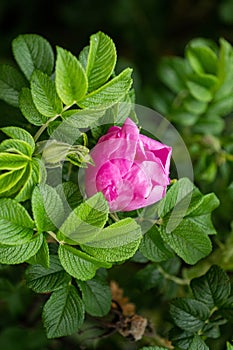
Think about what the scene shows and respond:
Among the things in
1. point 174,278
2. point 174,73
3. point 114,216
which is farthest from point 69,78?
point 174,73

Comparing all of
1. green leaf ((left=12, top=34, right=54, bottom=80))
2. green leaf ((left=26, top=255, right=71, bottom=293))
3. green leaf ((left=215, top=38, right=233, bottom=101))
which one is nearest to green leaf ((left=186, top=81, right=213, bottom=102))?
green leaf ((left=215, top=38, right=233, bottom=101))

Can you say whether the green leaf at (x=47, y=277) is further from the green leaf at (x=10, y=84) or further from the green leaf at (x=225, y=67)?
the green leaf at (x=225, y=67)

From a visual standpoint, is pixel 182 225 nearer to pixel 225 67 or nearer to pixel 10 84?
pixel 10 84

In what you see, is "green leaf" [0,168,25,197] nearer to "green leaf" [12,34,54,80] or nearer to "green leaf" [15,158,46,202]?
"green leaf" [15,158,46,202]

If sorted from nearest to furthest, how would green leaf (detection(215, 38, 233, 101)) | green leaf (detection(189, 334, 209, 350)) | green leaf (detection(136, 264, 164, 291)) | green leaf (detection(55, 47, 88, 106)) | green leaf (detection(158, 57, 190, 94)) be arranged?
green leaf (detection(55, 47, 88, 106)) → green leaf (detection(189, 334, 209, 350)) → green leaf (detection(136, 264, 164, 291)) → green leaf (detection(215, 38, 233, 101)) → green leaf (detection(158, 57, 190, 94))

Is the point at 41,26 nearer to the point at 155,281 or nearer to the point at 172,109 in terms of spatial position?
the point at 172,109

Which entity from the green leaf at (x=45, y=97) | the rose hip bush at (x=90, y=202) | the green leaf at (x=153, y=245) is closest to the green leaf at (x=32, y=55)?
the rose hip bush at (x=90, y=202)
